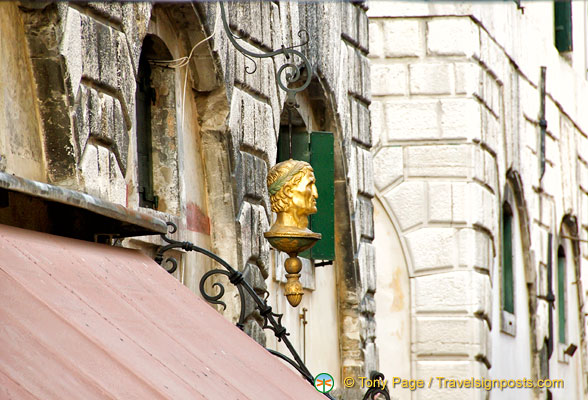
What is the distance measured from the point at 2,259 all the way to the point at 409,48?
11.1m

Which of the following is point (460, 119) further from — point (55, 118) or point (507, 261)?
point (55, 118)

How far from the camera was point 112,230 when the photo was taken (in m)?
5.83

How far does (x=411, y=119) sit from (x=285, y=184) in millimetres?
8180

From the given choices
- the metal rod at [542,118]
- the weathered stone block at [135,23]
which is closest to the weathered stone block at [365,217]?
the weathered stone block at [135,23]

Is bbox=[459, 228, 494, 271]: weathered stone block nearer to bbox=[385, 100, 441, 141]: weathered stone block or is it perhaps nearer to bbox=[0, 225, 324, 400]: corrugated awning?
bbox=[385, 100, 441, 141]: weathered stone block

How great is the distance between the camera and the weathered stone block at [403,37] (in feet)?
49.8

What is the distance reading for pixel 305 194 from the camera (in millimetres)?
7133

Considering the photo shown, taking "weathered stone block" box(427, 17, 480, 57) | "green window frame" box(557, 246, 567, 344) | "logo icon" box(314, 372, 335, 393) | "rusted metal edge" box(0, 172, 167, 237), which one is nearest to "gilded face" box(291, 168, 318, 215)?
"rusted metal edge" box(0, 172, 167, 237)

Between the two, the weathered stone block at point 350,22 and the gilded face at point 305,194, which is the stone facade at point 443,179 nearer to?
the weathered stone block at point 350,22

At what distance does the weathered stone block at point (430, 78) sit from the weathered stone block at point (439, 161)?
0.62 metres

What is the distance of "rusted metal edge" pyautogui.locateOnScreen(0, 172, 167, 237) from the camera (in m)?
4.77

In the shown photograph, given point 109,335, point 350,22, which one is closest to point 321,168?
point 350,22

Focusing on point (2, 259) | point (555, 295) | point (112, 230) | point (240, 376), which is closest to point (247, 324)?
point (112, 230)

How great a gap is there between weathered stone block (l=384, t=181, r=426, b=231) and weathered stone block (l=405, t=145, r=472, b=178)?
0.49 feet
